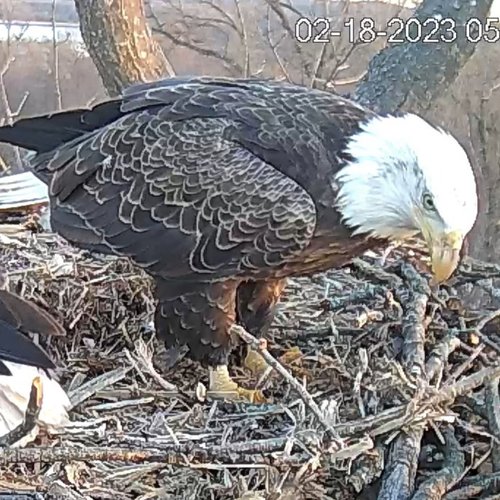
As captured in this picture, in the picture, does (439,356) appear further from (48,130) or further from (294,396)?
(48,130)

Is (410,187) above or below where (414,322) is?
above

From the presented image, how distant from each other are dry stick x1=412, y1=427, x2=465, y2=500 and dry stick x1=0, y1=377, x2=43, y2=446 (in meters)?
0.85

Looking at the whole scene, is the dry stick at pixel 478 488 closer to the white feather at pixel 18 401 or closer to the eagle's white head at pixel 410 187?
the eagle's white head at pixel 410 187

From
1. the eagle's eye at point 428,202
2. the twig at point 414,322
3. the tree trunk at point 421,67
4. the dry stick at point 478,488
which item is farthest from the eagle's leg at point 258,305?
the tree trunk at point 421,67

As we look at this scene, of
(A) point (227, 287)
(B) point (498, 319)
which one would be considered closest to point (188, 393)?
(A) point (227, 287)

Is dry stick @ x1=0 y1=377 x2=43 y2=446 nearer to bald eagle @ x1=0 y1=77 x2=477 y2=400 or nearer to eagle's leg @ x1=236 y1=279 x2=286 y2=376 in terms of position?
bald eagle @ x1=0 y1=77 x2=477 y2=400

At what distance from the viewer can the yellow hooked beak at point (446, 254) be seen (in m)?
2.50

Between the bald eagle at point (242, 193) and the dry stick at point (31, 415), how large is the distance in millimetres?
1048

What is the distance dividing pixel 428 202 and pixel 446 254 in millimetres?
147

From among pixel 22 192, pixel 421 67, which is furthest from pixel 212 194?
pixel 421 67

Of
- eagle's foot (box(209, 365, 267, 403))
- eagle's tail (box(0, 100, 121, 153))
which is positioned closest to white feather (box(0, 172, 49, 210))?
eagle's tail (box(0, 100, 121, 153))

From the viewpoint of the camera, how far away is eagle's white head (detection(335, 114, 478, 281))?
2.51m

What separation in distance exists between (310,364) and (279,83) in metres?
0.87

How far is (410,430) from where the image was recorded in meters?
2.33
